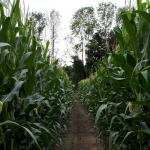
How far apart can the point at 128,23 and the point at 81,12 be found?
29.4m

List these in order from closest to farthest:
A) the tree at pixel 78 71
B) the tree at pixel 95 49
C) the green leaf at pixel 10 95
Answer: the green leaf at pixel 10 95, the tree at pixel 78 71, the tree at pixel 95 49

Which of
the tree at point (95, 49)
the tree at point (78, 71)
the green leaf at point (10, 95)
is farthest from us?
the tree at point (95, 49)

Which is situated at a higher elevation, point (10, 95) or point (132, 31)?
point (132, 31)

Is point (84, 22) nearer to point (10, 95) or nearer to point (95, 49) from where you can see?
point (95, 49)

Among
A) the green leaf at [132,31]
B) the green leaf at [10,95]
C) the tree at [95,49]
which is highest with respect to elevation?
the tree at [95,49]

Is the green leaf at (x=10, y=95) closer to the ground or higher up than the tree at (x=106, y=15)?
closer to the ground

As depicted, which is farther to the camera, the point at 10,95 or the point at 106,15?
the point at 106,15

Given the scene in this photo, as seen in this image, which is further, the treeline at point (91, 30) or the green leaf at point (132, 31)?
the treeline at point (91, 30)

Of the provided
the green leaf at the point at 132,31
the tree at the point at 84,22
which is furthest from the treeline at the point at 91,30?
the green leaf at the point at 132,31

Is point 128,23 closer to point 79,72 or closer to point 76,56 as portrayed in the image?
point 79,72

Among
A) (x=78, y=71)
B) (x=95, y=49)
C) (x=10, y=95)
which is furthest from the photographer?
(x=95, y=49)

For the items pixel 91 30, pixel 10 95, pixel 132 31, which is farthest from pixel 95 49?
pixel 10 95

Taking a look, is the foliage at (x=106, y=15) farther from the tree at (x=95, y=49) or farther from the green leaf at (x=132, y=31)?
the green leaf at (x=132, y=31)

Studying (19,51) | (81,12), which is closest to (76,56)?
(81,12)
